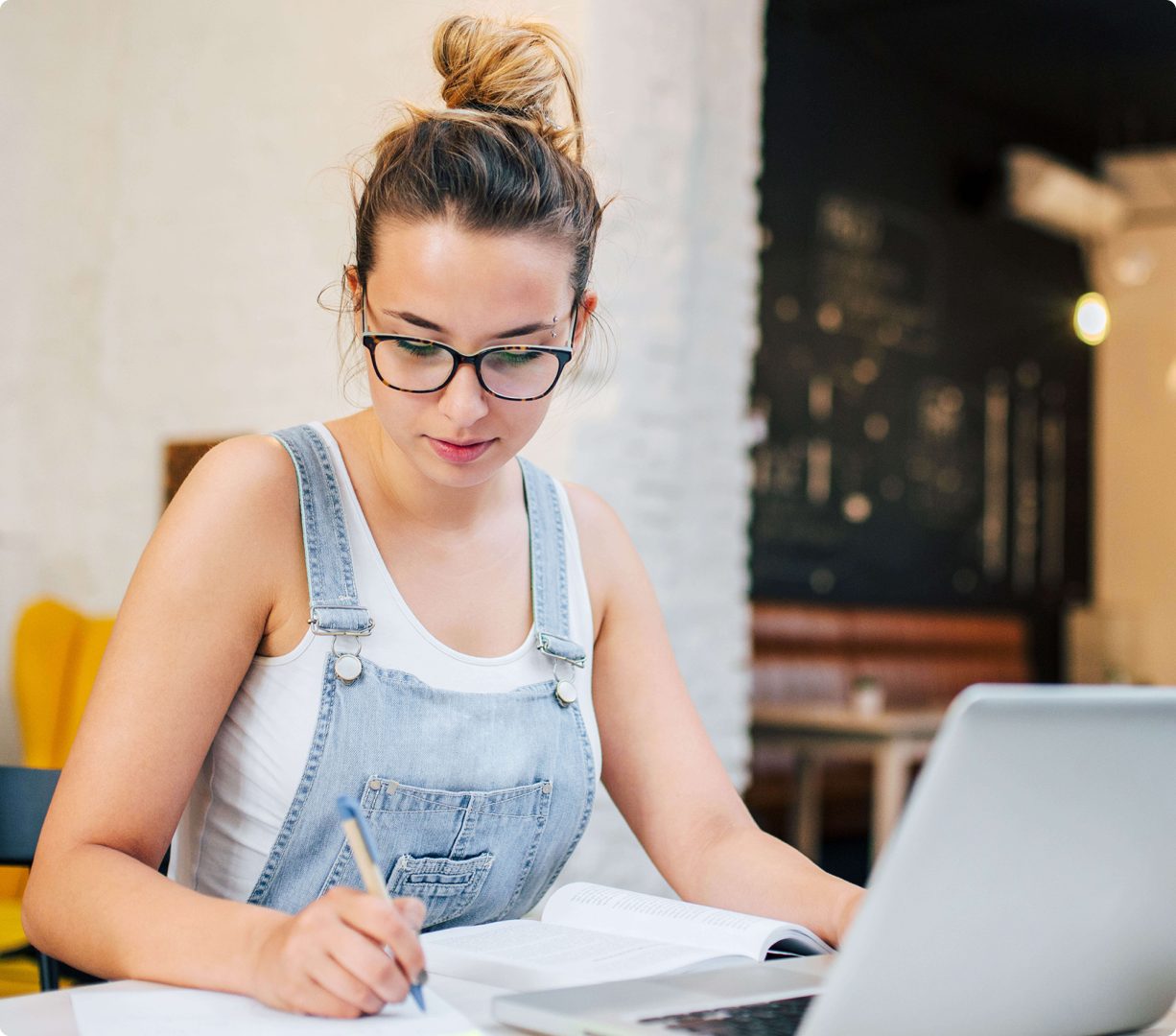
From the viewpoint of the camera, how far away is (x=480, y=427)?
48.7 inches

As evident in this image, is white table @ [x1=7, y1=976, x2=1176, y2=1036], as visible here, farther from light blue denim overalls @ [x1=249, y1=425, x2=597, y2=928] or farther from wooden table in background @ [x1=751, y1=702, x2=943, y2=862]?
wooden table in background @ [x1=751, y1=702, x2=943, y2=862]

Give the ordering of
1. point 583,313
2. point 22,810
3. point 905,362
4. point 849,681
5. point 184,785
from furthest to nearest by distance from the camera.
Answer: point 905,362 < point 849,681 < point 22,810 < point 583,313 < point 184,785

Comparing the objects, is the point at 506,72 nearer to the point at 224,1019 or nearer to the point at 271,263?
the point at 224,1019

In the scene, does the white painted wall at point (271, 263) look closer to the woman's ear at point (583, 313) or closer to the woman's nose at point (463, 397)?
the woman's ear at point (583, 313)

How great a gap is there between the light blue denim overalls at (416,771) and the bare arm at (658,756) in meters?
0.11

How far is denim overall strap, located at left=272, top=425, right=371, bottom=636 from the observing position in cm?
124

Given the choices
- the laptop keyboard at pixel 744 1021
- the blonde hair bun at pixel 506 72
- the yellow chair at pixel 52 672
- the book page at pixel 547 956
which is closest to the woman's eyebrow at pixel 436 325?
the blonde hair bun at pixel 506 72

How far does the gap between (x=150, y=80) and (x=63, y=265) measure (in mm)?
572

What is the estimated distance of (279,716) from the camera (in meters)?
1.23

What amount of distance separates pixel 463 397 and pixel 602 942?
18.1 inches

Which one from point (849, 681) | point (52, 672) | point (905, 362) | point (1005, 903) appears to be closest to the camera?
point (1005, 903)

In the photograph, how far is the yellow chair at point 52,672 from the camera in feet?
10.6

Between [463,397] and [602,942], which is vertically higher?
[463,397]

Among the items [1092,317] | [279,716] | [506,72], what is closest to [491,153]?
[506,72]
